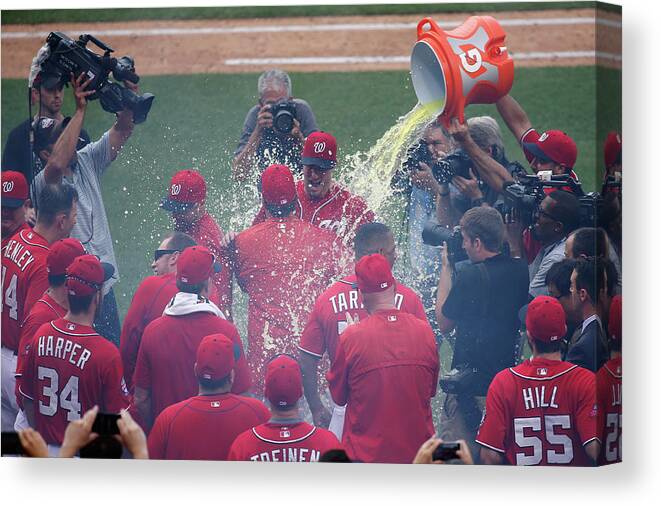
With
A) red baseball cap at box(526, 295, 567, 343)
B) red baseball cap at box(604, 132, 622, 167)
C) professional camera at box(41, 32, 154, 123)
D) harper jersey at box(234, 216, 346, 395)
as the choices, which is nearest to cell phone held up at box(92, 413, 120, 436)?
harper jersey at box(234, 216, 346, 395)

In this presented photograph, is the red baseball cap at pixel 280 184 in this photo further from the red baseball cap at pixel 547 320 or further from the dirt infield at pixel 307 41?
the red baseball cap at pixel 547 320

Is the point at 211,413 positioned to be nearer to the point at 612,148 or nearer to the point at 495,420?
the point at 495,420

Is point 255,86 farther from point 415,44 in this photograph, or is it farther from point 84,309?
point 84,309

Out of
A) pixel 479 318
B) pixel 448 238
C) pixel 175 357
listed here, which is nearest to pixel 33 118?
pixel 175 357

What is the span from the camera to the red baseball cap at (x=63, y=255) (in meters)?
7.09

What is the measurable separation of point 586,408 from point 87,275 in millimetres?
3136

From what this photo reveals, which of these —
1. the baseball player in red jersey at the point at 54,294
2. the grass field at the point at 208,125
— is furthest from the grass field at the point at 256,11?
the baseball player in red jersey at the point at 54,294

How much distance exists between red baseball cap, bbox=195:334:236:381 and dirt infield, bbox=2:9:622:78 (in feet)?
5.50

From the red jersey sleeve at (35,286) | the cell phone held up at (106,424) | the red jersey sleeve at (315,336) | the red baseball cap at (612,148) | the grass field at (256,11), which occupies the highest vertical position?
the grass field at (256,11)

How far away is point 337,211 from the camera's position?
692 centimetres

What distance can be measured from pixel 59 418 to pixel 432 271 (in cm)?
250

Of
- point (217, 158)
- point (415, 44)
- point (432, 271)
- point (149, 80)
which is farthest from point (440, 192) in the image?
point (149, 80)

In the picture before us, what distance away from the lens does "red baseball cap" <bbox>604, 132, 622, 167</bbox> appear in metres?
6.70

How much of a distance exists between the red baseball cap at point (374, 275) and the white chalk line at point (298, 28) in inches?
54.8
